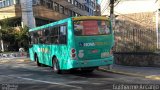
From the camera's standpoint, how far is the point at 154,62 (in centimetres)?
1775

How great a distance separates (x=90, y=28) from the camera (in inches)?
619

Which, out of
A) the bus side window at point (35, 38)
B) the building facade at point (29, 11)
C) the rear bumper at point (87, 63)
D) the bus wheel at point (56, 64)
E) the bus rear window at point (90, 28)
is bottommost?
the bus wheel at point (56, 64)

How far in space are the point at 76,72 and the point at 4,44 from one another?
1188 inches

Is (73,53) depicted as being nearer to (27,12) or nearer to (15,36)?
(15,36)

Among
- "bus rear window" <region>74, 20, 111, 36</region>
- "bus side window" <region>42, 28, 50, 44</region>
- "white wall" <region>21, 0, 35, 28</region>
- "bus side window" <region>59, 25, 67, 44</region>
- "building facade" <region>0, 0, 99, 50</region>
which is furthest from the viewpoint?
"white wall" <region>21, 0, 35, 28</region>

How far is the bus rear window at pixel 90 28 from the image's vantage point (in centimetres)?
1550

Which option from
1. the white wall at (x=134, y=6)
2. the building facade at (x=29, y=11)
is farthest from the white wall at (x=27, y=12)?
the white wall at (x=134, y=6)

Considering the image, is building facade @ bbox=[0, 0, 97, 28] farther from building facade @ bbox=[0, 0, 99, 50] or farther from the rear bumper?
the rear bumper

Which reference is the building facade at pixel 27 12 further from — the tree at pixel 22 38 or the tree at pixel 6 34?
the tree at pixel 22 38

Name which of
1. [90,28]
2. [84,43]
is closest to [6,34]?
[90,28]

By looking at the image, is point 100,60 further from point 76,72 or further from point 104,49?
point 76,72

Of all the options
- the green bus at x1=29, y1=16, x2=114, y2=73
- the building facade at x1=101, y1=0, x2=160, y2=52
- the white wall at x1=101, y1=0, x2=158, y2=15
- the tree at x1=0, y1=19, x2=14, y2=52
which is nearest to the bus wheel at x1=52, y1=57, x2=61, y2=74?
the green bus at x1=29, y1=16, x2=114, y2=73

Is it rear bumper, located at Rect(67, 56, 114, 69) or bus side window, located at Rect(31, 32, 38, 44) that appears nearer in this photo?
rear bumper, located at Rect(67, 56, 114, 69)

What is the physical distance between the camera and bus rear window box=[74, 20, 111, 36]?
15.5 metres
